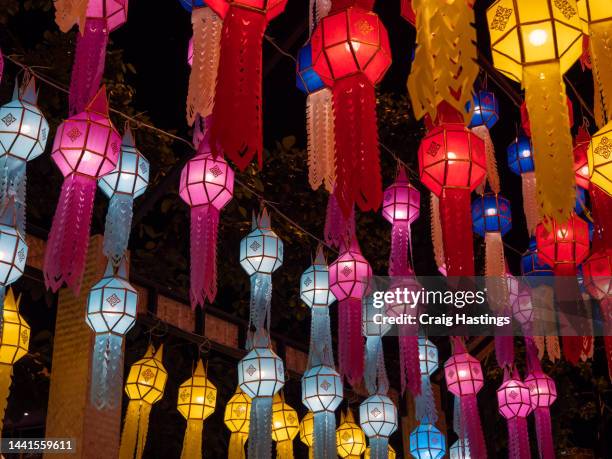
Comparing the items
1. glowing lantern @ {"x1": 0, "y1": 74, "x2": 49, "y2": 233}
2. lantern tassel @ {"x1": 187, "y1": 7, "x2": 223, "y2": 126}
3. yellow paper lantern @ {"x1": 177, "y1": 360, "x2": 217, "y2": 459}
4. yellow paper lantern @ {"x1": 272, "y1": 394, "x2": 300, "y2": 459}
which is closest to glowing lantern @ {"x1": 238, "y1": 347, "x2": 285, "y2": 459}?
yellow paper lantern @ {"x1": 177, "y1": 360, "x2": 217, "y2": 459}

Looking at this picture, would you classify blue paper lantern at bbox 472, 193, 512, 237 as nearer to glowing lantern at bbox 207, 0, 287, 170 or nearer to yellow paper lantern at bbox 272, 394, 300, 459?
yellow paper lantern at bbox 272, 394, 300, 459

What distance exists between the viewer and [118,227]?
4562mm

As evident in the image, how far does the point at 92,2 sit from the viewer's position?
11.1ft

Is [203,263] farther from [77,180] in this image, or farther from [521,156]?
[521,156]

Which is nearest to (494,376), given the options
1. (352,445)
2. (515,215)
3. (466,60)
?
(515,215)

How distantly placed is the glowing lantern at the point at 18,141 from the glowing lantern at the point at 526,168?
295 centimetres

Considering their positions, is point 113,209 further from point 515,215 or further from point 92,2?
point 515,215

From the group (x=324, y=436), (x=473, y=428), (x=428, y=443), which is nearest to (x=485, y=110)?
(x=473, y=428)

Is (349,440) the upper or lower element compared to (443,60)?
lower

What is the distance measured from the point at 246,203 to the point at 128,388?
9.70ft

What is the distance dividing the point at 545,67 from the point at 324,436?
4374 mm

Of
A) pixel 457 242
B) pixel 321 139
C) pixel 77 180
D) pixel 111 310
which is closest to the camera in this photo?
pixel 457 242

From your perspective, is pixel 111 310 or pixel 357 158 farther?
pixel 111 310

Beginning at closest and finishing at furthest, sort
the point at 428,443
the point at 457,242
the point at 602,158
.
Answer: the point at 457,242, the point at 602,158, the point at 428,443
